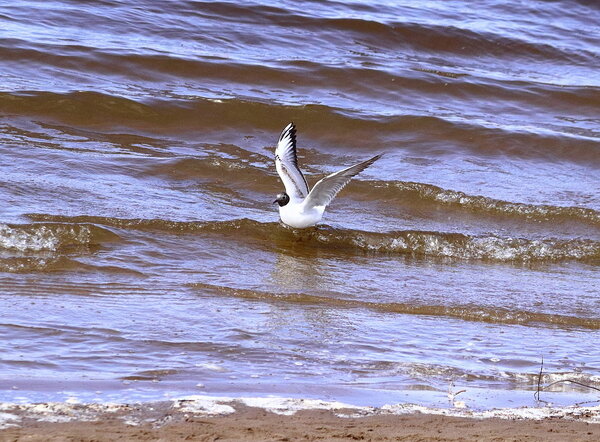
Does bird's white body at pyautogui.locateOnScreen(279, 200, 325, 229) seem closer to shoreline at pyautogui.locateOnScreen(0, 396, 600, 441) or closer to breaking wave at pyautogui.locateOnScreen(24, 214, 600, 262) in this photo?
breaking wave at pyautogui.locateOnScreen(24, 214, 600, 262)

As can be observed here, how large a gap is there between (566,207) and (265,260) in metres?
3.34


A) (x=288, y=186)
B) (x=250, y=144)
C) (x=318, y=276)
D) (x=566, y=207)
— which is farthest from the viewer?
(x=250, y=144)

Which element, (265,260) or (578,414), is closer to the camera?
(578,414)

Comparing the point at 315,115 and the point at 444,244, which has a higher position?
the point at 315,115

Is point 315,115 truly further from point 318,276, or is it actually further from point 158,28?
point 318,276

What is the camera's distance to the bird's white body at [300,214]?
821 centimetres

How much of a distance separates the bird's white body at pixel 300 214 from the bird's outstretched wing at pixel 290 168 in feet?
0.96

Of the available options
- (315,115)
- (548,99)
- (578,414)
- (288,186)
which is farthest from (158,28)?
(578,414)

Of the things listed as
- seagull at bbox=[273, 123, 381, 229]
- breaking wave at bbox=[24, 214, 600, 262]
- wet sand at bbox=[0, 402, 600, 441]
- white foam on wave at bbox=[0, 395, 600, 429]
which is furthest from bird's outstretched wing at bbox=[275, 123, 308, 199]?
wet sand at bbox=[0, 402, 600, 441]

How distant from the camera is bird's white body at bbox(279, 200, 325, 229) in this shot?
821cm

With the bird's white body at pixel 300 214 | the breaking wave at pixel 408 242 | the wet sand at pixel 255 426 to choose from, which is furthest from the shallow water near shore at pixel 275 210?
the wet sand at pixel 255 426

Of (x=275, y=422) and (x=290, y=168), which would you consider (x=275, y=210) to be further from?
(x=275, y=422)

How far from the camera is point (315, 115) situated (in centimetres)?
1190

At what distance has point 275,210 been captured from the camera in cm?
892
